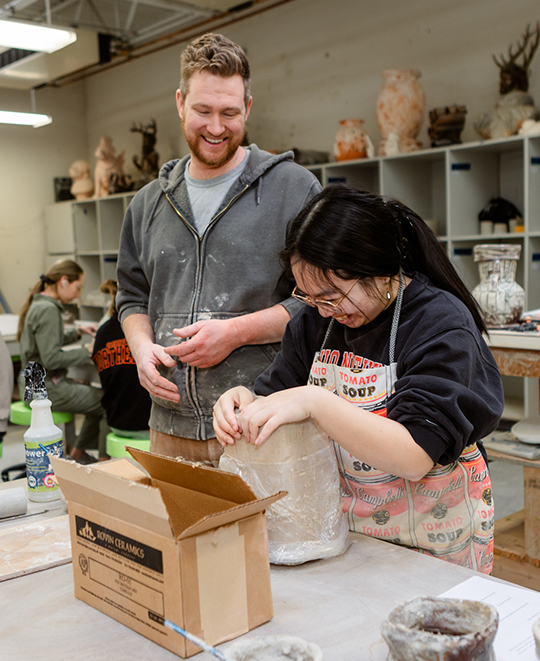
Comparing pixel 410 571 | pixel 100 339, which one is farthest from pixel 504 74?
pixel 410 571

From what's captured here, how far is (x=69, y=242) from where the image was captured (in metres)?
6.61

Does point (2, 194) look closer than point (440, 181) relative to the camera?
No

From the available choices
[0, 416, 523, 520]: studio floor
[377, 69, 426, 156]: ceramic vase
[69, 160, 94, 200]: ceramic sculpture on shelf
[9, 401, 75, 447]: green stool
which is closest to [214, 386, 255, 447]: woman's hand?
[0, 416, 523, 520]: studio floor

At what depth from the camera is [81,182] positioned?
6449 mm

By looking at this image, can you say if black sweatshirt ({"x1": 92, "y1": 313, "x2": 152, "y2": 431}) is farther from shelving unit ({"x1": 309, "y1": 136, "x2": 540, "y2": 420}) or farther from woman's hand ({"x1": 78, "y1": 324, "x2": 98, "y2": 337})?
shelving unit ({"x1": 309, "y1": 136, "x2": 540, "y2": 420})

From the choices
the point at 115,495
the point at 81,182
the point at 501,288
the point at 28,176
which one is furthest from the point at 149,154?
the point at 115,495

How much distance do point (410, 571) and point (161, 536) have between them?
0.42 m

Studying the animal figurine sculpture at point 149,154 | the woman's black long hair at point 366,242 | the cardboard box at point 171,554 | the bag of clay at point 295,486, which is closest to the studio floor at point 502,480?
the woman's black long hair at point 366,242

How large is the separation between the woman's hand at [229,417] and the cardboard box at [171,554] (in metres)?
0.13

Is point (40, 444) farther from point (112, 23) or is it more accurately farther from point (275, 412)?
point (112, 23)

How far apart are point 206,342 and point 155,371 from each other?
0.48ft

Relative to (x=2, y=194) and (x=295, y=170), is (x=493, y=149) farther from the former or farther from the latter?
(x=2, y=194)

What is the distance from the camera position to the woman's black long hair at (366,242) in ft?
3.54

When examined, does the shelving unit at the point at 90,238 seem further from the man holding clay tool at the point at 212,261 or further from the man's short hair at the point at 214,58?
the man's short hair at the point at 214,58
